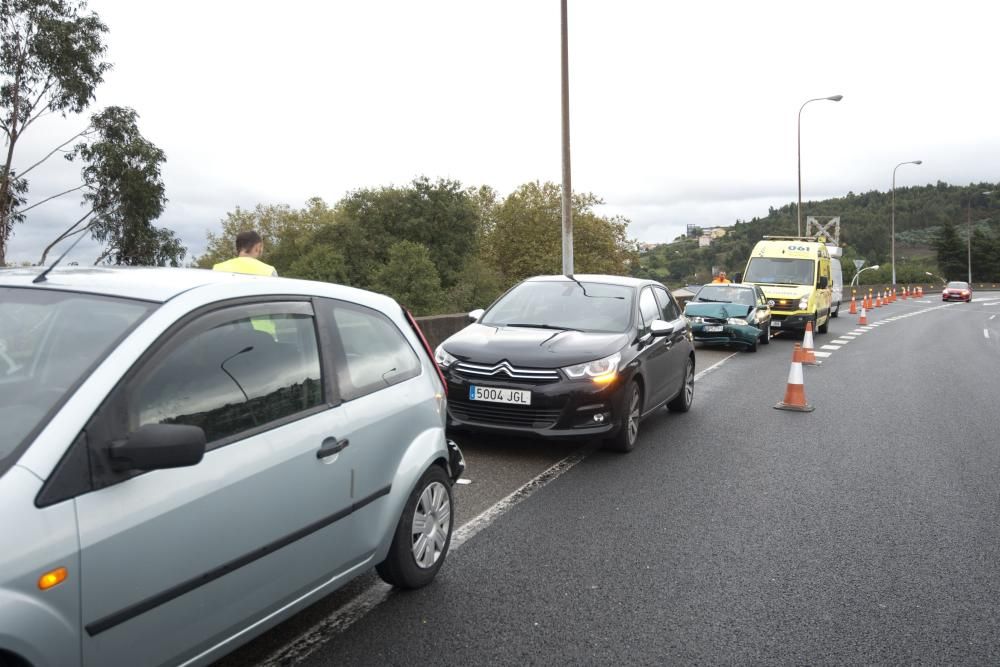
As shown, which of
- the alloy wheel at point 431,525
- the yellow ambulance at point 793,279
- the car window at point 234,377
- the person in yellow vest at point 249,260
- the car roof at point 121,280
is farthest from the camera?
the yellow ambulance at point 793,279

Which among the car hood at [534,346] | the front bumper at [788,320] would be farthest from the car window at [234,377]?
the front bumper at [788,320]

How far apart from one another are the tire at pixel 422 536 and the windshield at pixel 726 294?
1492 centimetres

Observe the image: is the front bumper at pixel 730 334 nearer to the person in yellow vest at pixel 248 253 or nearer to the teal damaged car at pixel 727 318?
the teal damaged car at pixel 727 318

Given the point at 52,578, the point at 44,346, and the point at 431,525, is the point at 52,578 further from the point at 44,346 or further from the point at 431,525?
the point at 431,525

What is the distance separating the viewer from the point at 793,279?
22.5 m

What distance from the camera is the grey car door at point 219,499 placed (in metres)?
2.38

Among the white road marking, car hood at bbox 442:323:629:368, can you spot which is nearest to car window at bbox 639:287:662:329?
car hood at bbox 442:323:629:368

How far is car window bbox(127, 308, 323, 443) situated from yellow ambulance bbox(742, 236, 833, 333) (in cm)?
1929

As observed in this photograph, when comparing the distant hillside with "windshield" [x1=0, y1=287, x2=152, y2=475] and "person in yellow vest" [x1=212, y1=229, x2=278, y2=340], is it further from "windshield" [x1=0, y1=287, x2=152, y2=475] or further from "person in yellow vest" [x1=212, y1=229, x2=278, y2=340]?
"windshield" [x1=0, y1=287, x2=152, y2=475]

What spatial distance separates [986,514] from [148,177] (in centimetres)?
2389

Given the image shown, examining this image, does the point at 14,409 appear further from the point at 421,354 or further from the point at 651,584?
the point at 651,584

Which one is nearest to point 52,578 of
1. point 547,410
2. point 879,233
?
point 547,410

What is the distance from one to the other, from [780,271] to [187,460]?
22.2m

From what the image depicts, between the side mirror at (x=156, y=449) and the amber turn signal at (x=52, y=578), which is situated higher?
the side mirror at (x=156, y=449)
